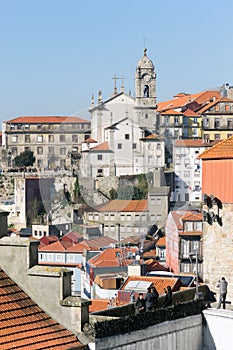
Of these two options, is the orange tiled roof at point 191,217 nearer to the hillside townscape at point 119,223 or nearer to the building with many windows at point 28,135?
the hillside townscape at point 119,223

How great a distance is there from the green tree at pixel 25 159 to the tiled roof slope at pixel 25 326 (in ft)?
290

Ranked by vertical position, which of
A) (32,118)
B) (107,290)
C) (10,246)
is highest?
(32,118)

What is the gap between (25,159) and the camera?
9656 cm

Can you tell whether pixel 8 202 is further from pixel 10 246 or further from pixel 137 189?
pixel 10 246

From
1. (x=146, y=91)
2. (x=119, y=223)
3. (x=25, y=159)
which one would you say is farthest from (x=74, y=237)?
(x=25, y=159)

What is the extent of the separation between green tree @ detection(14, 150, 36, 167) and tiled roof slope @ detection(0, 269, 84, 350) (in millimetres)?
88392

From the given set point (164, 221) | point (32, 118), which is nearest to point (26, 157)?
point (32, 118)

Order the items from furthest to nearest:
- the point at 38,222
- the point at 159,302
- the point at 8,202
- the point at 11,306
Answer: the point at 8,202
the point at 38,222
the point at 159,302
the point at 11,306

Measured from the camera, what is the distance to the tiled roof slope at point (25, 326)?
24.8 ft

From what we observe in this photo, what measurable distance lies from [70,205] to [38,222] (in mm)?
10587

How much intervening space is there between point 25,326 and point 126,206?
40140 mm

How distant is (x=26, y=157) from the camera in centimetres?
9694

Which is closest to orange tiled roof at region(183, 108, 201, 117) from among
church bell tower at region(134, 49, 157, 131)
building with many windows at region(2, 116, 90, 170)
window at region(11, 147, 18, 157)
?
church bell tower at region(134, 49, 157, 131)

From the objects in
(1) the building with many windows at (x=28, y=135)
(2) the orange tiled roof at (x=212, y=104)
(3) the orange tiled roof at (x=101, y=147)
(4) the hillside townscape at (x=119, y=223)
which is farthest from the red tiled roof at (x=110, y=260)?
(1) the building with many windows at (x=28, y=135)
